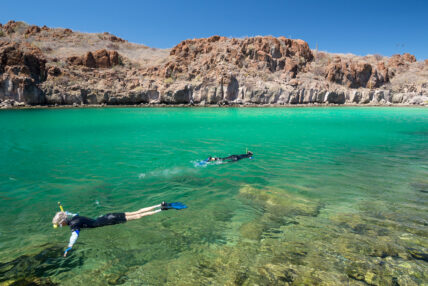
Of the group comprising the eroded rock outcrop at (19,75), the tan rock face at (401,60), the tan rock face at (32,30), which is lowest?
the eroded rock outcrop at (19,75)

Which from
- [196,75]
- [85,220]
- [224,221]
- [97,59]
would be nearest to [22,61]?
[97,59]

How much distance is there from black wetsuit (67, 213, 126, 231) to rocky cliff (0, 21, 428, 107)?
7606 cm

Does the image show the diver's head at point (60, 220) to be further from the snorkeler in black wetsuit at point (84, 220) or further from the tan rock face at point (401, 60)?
the tan rock face at point (401, 60)

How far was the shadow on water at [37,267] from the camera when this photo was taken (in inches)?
177

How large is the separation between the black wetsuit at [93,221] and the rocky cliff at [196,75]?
250 feet

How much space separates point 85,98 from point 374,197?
84.9m

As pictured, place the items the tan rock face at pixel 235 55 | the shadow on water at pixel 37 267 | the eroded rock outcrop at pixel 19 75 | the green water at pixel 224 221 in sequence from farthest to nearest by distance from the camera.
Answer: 1. the tan rock face at pixel 235 55
2. the eroded rock outcrop at pixel 19 75
3. the green water at pixel 224 221
4. the shadow on water at pixel 37 267

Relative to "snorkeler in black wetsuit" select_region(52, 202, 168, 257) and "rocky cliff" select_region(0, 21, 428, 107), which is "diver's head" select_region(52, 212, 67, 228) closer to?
"snorkeler in black wetsuit" select_region(52, 202, 168, 257)

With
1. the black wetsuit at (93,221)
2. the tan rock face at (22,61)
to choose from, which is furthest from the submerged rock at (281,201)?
the tan rock face at (22,61)

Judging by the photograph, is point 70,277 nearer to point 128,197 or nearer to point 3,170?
point 128,197

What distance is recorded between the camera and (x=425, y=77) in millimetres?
97438

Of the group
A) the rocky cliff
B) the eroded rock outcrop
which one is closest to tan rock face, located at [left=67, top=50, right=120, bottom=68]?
the rocky cliff

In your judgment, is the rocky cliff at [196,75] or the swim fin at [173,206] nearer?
the swim fin at [173,206]

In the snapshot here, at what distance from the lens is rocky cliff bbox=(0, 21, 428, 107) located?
232ft
